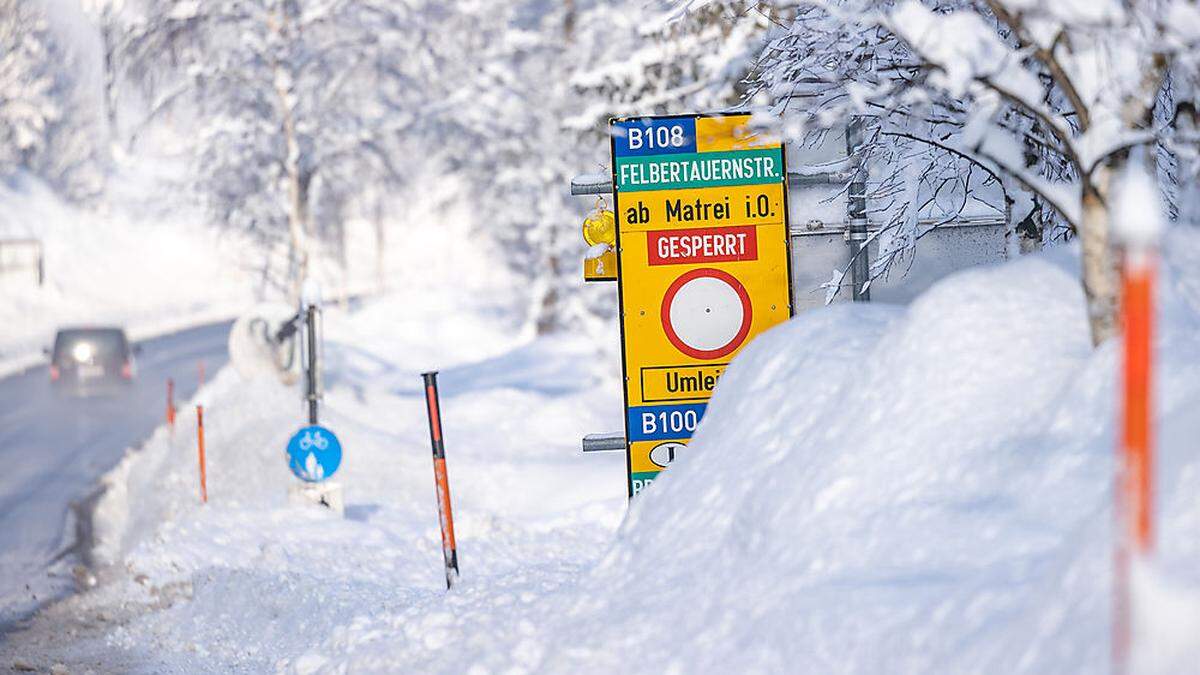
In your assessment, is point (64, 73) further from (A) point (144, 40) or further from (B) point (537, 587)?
(B) point (537, 587)

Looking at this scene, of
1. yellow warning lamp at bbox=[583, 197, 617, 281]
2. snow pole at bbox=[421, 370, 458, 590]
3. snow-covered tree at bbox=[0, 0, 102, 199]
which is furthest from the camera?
snow-covered tree at bbox=[0, 0, 102, 199]

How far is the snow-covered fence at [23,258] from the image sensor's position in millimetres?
60406

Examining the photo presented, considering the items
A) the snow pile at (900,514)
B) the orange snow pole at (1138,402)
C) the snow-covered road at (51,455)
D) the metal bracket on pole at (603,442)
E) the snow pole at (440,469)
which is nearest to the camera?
the orange snow pole at (1138,402)

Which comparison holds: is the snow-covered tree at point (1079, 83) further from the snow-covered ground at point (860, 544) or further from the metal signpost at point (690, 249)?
the metal signpost at point (690, 249)

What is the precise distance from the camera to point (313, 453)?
1261 centimetres

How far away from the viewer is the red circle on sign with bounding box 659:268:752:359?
8266 mm

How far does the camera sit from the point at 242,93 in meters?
24.2

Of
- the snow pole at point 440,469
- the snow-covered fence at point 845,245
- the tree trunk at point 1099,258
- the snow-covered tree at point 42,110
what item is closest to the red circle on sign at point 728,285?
the snow-covered fence at point 845,245

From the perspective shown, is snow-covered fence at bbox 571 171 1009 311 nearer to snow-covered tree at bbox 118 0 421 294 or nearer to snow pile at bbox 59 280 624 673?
snow pile at bbox 59 280 624 673

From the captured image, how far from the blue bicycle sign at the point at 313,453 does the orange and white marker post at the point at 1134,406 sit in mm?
10171

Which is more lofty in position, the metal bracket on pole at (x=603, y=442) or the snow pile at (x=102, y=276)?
the snow pile at (x=102, y=276)

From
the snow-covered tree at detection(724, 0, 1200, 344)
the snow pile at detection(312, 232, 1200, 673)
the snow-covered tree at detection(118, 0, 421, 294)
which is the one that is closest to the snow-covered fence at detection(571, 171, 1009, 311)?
the snow-covered tree at detection(724, 0, 1200, 344)

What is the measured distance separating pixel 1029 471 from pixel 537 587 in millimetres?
3395

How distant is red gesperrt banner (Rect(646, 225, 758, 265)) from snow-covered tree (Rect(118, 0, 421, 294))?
16.5m
